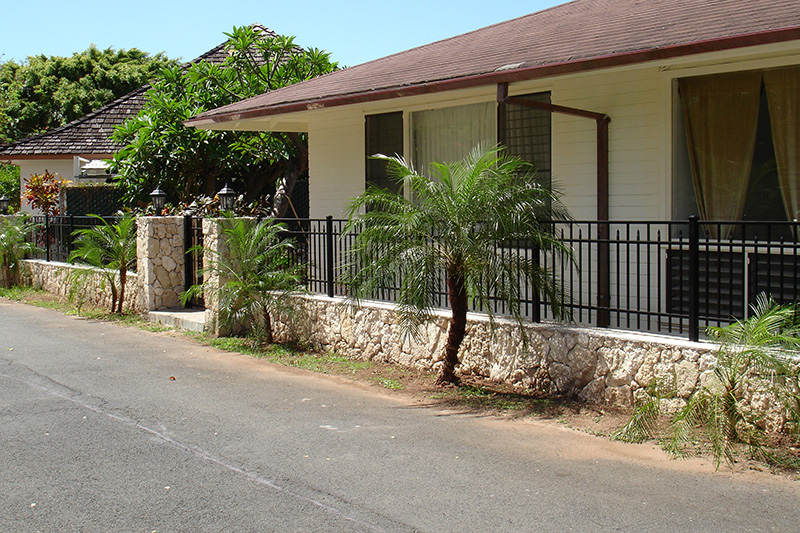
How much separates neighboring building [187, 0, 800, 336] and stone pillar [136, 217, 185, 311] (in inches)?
106

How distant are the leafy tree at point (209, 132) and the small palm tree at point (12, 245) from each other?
2325mm

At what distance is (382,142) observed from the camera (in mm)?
11312

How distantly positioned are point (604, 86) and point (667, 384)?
3.85 m

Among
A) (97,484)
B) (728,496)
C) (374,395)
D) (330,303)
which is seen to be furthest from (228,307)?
(728,496)

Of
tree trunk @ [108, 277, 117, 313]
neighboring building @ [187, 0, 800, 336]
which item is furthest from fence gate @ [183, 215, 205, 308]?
neighboring building @ [187, 0, 800, 336]

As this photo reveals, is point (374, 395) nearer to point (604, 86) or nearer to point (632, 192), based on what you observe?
point (632, 192)

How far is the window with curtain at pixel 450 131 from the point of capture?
32.8 ft

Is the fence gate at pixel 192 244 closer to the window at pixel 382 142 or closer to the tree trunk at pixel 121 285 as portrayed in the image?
the tree trunk at pixel 121 285

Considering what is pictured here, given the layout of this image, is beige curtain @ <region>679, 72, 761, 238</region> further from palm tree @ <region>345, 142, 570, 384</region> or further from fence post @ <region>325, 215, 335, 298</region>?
fence post @ <region>325, 215, 335, 298</region>

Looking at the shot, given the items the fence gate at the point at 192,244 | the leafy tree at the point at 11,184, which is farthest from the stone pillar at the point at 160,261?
the leafy tree at the point at 11,184

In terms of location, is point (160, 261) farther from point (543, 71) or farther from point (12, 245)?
point (543, 71)

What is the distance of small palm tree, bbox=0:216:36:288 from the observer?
1681 cm

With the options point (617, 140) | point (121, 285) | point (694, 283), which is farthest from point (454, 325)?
point (121, 285)

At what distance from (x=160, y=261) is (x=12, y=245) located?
21.9ft
